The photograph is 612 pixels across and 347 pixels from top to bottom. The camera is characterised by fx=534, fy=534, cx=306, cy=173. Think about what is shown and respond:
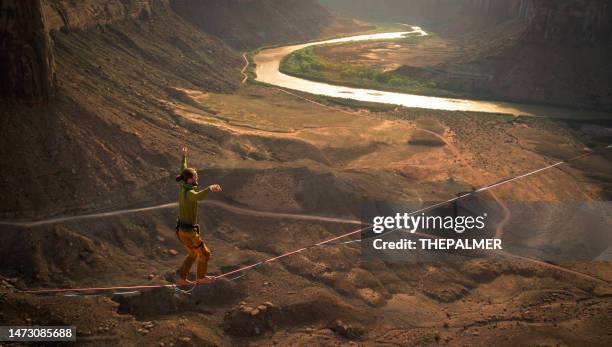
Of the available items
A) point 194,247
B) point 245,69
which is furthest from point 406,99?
point 194,247

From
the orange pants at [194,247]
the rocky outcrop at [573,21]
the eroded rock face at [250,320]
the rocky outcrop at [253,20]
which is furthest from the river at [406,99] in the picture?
the orange pants at [194,247]

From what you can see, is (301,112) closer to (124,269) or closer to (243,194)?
(243,194)

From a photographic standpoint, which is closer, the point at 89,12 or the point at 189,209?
the point at 189,209

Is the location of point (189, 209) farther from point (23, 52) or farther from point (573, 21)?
point (573, 21)

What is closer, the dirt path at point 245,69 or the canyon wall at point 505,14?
the canyon wall at point 505,14

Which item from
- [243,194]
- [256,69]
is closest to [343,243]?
[243,194]

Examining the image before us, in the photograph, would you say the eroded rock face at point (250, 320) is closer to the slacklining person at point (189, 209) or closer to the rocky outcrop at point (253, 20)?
the slacklining person at point (189, 209)
